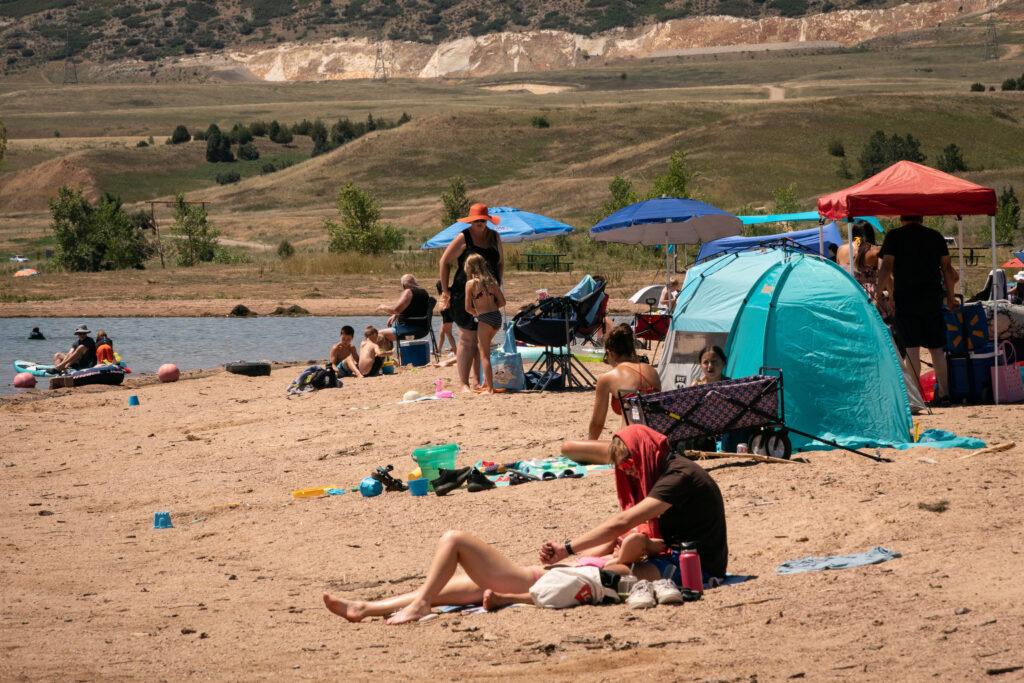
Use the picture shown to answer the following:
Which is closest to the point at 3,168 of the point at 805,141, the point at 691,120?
the point at 691,120

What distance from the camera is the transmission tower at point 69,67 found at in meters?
169

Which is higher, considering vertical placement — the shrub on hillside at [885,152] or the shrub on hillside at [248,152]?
the shrub on hillside at [885,152]

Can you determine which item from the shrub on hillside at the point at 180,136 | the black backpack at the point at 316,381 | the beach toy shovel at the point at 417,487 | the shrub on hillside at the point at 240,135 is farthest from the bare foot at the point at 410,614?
the shrub on hillside at the point at 180,136

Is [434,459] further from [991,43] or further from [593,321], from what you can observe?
[991,43]

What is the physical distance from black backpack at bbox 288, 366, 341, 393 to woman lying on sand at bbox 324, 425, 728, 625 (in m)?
10.0

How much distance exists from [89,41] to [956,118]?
447 ft

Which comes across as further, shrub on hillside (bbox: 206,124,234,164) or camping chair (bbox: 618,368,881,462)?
shrub on hillside (bbox: 206,124,234,164)

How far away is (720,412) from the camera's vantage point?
9570 mm

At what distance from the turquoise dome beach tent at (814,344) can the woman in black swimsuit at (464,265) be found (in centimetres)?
294

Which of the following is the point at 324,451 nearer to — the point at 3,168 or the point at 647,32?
the point at 3,168

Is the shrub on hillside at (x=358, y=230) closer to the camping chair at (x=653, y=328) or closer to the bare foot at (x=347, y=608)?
the camping chair at (x=653, y=328)

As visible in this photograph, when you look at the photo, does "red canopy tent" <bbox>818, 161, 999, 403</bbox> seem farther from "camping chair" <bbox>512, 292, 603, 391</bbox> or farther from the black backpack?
the black backpack

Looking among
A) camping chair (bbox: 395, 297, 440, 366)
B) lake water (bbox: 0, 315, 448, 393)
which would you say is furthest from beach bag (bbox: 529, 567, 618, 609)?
lake water (bbox: 0, 315, 448, 393)

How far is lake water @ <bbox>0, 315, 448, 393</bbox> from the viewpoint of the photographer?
2432 centimetres
